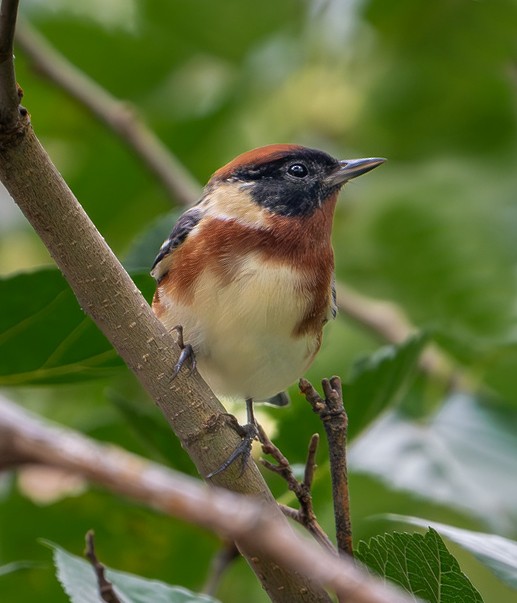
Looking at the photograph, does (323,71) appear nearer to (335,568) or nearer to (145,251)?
(145,251)

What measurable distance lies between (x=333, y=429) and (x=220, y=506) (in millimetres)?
902

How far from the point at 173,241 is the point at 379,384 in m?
0.64

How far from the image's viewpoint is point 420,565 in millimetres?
1601

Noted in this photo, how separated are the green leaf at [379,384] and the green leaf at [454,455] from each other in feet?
0.95

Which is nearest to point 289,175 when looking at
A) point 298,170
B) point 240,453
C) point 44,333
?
→ point 298,170

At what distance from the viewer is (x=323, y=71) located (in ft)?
13.7

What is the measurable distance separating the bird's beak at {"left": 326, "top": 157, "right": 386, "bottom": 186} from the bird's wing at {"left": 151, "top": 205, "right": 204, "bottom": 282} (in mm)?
386

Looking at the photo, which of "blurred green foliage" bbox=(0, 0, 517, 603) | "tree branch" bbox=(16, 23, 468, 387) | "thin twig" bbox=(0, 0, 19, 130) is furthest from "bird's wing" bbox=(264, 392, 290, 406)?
"thin twig" bbox=(0, 0, 19, 130)

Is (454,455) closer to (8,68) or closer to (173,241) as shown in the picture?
(173,241)

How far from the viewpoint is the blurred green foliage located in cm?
283

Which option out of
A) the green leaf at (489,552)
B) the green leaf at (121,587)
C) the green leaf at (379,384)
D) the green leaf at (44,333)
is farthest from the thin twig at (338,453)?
the green leaf at (379,384)

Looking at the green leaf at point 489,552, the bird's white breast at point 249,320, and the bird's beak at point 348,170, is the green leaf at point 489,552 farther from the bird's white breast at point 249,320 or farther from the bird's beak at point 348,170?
the bird's beak at point 348,170

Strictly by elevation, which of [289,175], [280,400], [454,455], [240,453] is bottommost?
[454,455]

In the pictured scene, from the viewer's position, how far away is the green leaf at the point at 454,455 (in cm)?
274
